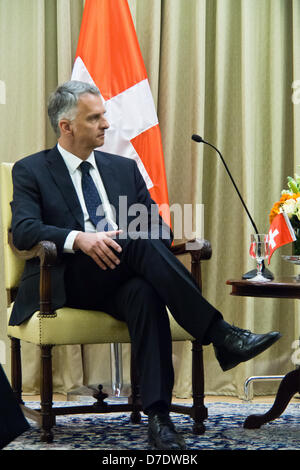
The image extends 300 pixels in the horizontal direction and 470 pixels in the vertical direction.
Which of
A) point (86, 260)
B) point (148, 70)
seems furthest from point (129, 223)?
point (148, 70)

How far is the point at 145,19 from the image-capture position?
3.42 m

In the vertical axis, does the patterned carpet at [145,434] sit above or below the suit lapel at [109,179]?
below

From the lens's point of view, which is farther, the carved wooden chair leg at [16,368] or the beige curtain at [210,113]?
the beige curtain at [210,113]

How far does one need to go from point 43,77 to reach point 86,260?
144cm

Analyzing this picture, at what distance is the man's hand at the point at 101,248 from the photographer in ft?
7.13

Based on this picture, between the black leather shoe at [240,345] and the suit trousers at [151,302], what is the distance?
74 millimetres

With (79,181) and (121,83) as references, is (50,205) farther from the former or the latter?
(121,83)

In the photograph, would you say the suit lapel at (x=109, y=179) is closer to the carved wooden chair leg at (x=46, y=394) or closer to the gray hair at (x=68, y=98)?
the gray hair at (x=68, y=98)

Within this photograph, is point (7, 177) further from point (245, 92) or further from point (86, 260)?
point (245, 92)
